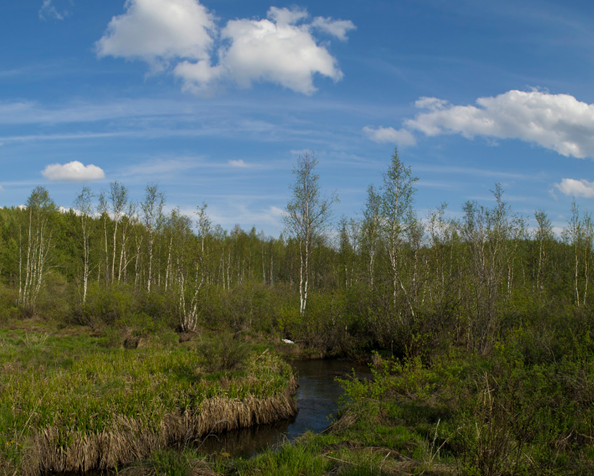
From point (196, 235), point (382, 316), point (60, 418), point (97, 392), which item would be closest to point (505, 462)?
point (60, 418)

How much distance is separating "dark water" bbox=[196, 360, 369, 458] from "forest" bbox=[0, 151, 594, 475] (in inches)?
39.5

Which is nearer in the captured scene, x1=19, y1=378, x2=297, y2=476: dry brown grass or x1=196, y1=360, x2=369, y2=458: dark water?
x1=19, y1=378, x2=297, y2=476: dry brown grass

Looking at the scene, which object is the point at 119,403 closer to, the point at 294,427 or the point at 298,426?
the point at 294,427

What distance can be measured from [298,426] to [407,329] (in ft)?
21.2

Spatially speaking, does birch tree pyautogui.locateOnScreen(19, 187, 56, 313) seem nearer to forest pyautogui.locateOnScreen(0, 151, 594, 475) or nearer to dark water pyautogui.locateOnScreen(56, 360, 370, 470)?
forest pyautogui.locateOnScreen(0, 151, 594, 475)

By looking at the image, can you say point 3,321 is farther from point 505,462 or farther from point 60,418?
point 505,462

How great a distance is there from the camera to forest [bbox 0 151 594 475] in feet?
20.1

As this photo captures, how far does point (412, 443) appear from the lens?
289 inches

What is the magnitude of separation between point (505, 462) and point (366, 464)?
2.23 m

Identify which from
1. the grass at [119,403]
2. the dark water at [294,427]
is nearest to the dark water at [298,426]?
the dark water at [294,427]

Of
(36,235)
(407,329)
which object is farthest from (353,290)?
(36,235)

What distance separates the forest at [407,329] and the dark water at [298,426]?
100cm

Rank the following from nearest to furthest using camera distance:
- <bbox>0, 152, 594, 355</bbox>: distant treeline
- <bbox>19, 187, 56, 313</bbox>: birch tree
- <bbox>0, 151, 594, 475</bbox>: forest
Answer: <bbox>0, 151, 594, 475</bbox>: forest, <bbox>0, 152, 594, 355</bbox>: distant treeline, <bbox>19, 187, 56, 313</bbox>: birch tree

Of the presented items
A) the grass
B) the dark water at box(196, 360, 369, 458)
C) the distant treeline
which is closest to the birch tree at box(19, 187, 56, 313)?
the distant treeline
